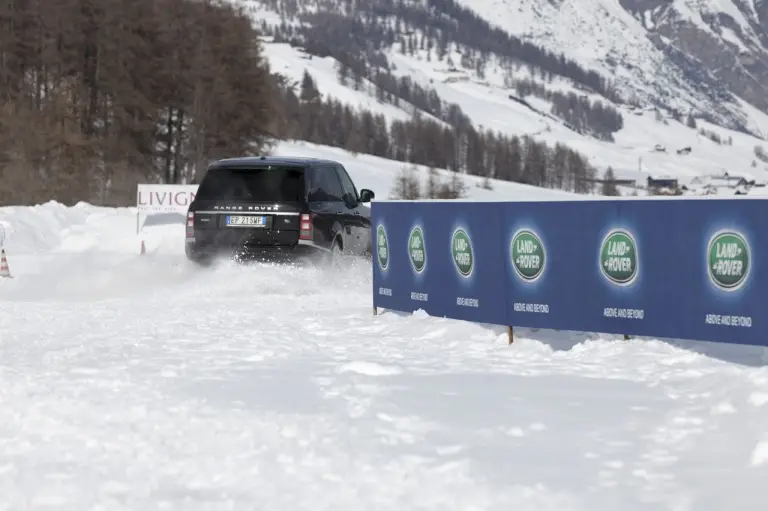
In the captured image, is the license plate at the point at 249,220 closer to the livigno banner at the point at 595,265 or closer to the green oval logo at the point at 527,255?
the livigno banner at the point at 595,265

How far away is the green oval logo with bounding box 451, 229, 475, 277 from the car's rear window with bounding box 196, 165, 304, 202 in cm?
406

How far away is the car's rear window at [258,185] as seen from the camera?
15.0 meters

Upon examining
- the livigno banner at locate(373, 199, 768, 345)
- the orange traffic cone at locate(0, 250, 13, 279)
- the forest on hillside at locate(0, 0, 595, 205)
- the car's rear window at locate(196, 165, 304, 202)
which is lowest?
the orange traffic cone at locate(0, 250, 13, 279)

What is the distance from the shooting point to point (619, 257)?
9469mm

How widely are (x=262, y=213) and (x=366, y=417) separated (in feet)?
27.5

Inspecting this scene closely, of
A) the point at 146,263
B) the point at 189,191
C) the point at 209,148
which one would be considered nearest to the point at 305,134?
the point at 209,148

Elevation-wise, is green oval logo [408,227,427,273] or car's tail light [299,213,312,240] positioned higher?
car's tail light [299,213,312,240]

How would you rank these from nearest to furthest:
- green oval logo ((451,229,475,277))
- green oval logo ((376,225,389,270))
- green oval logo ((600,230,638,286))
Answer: green oval logo ((600,230,638,286)) → green oval logo ((451,229,475,277)) → green oval logo ((376,225,389,270))

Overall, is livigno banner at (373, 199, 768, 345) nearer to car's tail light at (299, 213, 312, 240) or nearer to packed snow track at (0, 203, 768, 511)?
packed snow track at (0, 203, 768, 511)

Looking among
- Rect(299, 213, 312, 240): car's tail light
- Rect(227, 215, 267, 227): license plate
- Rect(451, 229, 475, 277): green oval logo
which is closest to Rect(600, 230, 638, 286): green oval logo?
Rect(451, 229, 475, 277): green oval logo

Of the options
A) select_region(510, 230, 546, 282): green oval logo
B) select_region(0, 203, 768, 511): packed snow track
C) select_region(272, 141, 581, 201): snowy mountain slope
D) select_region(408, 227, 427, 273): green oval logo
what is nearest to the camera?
select_region(0, 203, 768, 511): packed snow track

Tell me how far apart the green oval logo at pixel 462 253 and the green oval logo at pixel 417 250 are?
69cm

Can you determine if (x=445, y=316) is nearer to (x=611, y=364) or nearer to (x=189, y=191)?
(x=611, y=364)

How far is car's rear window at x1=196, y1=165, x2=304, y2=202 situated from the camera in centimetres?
1505
